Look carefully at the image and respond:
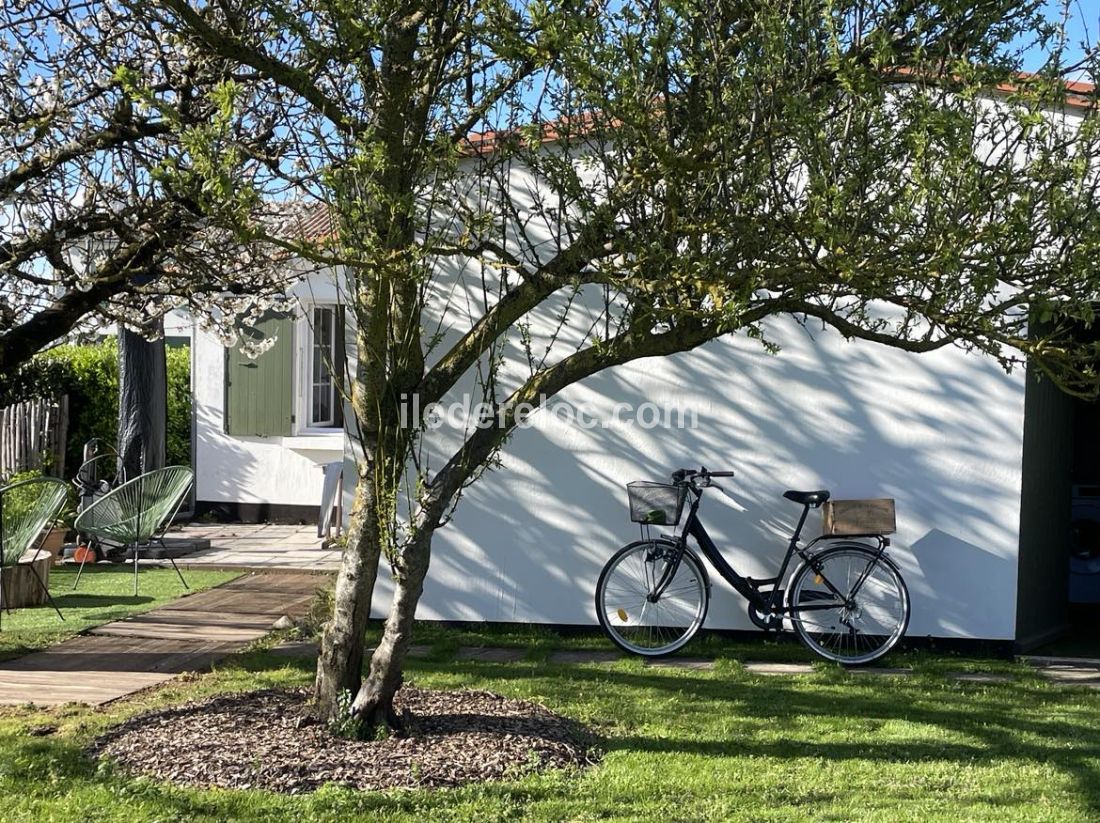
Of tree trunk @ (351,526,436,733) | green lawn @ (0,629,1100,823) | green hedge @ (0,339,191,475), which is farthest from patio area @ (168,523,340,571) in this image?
tree trunk @ (351,526,436,733)

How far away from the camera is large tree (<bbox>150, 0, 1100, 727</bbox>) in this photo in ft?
11.7

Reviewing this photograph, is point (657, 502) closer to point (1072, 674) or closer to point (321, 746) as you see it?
point (1072, 674)

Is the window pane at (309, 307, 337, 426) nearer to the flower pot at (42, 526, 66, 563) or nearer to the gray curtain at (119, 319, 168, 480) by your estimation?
the gray curtain at (119, 319, 168, 480)

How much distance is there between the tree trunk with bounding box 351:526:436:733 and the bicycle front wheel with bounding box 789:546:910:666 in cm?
325

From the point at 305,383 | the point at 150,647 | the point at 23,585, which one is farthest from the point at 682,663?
the point at 305,383

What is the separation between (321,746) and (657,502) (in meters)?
3.08

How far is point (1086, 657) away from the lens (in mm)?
7715

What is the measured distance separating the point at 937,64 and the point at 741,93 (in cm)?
67


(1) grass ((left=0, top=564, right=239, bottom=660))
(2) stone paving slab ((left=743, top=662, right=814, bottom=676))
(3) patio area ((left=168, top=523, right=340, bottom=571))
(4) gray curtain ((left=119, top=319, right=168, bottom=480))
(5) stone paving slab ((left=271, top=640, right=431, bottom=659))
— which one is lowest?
(2) stone paving slab ((left=743, top=662, right=814, bottom=676))

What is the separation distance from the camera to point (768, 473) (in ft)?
25.6

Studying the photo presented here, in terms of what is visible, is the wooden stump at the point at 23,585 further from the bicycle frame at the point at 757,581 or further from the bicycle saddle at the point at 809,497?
the bicycle saddle at the point at 809,497

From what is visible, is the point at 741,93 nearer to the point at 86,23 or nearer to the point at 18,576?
the point at 86,23

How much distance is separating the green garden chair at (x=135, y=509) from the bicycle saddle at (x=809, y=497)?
15.7 feet

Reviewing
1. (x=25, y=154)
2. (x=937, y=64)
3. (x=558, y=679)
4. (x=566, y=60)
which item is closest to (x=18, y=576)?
(x=25, y=154)
